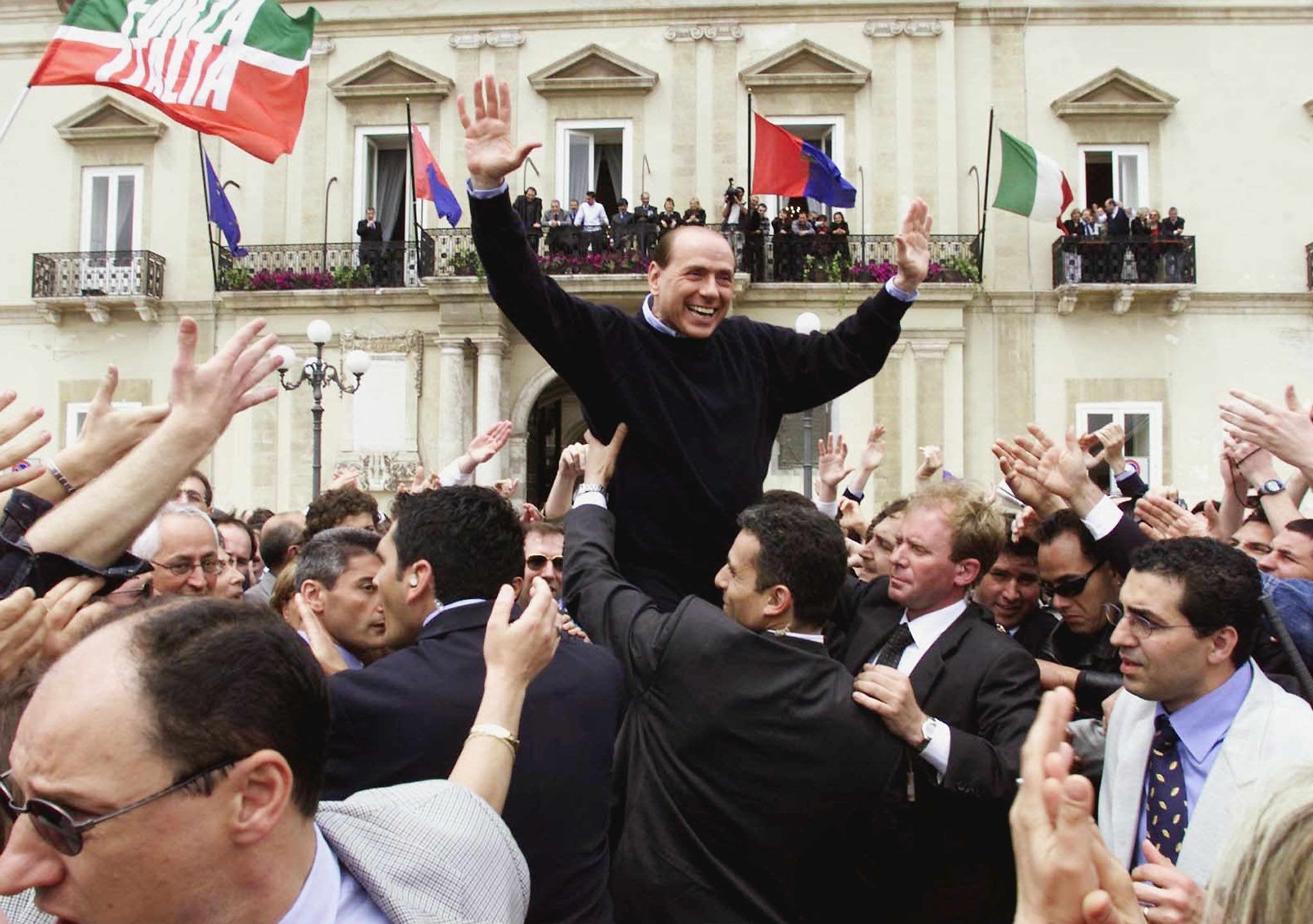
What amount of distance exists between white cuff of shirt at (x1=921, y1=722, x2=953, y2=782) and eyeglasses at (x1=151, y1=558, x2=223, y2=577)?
283 cm

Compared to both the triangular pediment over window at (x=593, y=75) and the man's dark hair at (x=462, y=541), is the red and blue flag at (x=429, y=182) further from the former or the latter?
the man's dark hair at (x=462, y=541)

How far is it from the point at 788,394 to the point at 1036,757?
90.2 inches

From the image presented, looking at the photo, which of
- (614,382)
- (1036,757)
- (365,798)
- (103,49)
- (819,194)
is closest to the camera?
(1036,757)

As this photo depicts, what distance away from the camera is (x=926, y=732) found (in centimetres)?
299

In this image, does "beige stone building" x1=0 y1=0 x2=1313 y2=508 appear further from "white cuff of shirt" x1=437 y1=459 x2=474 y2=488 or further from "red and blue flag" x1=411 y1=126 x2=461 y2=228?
"white cuff of shirt" x1=437 y1=459 x2=474 y2=488

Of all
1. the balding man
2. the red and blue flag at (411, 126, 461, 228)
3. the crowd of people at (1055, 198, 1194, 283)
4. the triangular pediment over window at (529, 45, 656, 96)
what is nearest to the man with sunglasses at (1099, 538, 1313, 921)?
the balding man

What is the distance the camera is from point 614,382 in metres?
3.55

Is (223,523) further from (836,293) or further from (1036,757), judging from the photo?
(836,293)

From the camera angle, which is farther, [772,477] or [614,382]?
[772,477]

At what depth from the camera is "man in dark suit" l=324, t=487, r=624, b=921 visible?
8.79 ft

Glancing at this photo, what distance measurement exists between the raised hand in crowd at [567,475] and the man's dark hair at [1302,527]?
2.62 m

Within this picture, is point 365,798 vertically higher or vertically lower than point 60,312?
lower

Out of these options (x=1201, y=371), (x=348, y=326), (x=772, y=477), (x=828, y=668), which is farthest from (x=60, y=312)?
(x=828, y=668)

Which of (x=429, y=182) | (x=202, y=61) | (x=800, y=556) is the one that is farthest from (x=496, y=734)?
(x=429, y=182)
